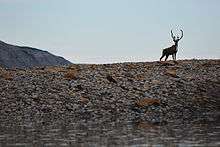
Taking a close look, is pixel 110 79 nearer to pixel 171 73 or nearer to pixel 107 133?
pixel 171 73

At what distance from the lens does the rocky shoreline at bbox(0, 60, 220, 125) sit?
29.8 metres

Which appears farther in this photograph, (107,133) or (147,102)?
(147,102)

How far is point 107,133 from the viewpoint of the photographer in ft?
70.2

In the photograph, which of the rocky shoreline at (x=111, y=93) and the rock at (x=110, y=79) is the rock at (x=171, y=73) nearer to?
the rocky shoreline at (x=111, y=93)

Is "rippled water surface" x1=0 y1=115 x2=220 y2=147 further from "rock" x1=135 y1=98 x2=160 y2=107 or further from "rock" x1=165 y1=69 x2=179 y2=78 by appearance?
"rock" x1=165 y1=69 x2=179 y2=78

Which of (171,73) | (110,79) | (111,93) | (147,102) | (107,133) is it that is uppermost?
(171,73)

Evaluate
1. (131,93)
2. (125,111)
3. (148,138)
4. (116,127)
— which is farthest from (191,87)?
(148,138)

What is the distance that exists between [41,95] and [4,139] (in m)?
Result: 13.5

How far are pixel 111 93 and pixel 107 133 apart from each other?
12.7m

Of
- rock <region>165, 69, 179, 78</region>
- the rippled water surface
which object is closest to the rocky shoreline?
rock <region>165, 69, 179, 78</region>

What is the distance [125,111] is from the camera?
30.5 meters

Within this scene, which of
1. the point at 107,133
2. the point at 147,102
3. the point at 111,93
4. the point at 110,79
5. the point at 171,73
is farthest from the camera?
the point at 171,73

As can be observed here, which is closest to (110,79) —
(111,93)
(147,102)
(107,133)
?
(111,93)

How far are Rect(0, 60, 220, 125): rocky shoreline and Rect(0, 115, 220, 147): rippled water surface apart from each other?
2.10 metres
